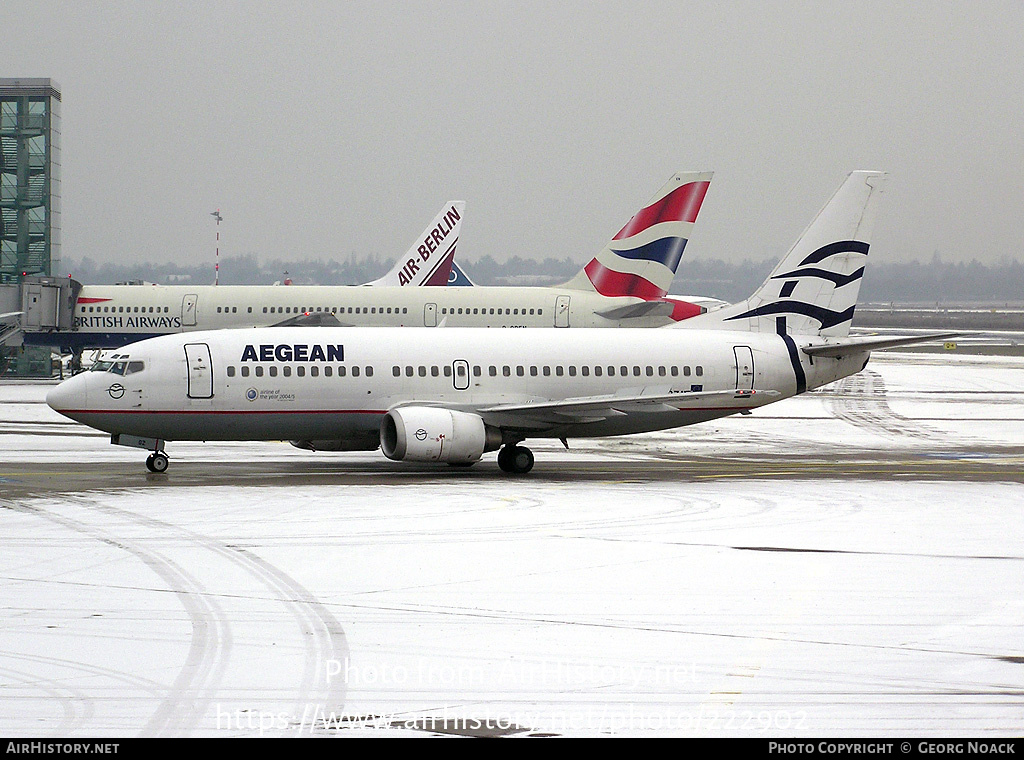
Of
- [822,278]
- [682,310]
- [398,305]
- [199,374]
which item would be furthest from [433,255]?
[199,374]

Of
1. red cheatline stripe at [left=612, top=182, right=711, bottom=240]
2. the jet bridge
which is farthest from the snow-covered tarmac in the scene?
the jet bridge

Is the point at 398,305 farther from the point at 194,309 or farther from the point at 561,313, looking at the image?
the point at 194,309

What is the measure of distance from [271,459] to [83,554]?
16181 mm

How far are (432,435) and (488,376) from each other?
3.22 metres

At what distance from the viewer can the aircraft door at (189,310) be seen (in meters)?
65.5

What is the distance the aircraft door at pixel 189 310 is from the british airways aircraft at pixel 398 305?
0.05 metres

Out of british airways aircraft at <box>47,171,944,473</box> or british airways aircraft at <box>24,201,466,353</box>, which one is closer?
british airways aircraft at <box>47,171,944,473</box>

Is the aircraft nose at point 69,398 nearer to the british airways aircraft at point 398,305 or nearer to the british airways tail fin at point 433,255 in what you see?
the british airways aircraft at point 398,305

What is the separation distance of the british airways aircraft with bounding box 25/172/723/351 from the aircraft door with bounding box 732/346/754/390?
2507 cm

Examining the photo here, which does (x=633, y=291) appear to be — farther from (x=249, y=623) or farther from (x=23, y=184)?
(x=249, y=623)

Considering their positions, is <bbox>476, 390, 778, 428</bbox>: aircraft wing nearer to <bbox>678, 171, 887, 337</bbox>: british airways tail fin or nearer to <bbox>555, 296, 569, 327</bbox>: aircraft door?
<bbox>678, 171, 887, 337</bbox>: british airways tail fin

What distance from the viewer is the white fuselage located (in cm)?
3216
